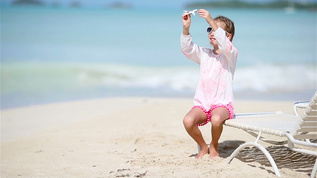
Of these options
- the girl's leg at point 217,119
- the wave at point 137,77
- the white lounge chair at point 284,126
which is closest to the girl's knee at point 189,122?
the girl's leg at point 217,119

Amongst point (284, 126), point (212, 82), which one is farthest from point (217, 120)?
point (284, 126)

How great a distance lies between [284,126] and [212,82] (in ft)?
2.60

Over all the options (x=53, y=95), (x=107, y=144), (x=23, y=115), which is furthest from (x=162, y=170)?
(x=53, y=95)

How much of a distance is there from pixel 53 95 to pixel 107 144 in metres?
4.78

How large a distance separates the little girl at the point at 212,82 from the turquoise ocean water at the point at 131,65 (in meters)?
0.30

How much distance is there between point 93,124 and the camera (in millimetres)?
6582

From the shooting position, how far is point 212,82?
13.9ft

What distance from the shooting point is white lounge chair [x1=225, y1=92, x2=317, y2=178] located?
3.40 metres

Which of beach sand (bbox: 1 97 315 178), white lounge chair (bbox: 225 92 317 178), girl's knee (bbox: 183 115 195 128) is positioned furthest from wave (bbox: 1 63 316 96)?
girl's knee (bbox: 183 115 195 128)

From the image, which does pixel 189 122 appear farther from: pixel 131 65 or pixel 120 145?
pixel 131 65

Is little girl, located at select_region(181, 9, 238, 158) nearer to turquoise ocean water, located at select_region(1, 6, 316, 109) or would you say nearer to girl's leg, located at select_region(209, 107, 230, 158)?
girl's leg, located at select_region(209, 107, 230, 158)

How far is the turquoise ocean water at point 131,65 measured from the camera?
10070mm

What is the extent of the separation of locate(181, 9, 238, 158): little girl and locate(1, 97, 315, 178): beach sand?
0.32 meters

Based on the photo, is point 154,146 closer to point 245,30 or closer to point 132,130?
point 132,130
